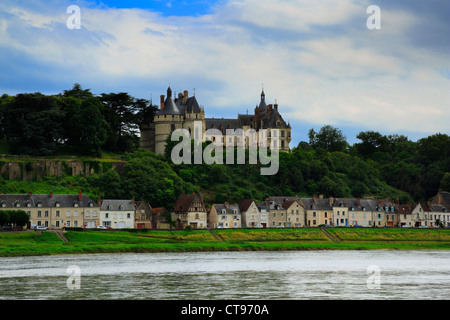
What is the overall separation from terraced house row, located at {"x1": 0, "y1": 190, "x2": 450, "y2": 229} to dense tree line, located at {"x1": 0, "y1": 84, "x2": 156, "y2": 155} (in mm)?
20353

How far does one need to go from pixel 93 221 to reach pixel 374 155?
80515 mm

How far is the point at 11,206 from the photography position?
88438mm

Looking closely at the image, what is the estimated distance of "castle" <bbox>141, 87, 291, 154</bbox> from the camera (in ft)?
416

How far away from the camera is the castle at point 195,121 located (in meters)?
127

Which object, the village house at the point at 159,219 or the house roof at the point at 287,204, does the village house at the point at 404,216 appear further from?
the village house at the point at 159,219

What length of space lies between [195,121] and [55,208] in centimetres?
4058

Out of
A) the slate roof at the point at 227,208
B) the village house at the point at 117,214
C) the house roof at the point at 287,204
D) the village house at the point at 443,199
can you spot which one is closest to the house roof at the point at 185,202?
the slate roof at the point at 227,208

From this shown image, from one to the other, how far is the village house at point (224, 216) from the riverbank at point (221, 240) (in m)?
10.8

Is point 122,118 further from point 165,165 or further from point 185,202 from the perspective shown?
point 185,202

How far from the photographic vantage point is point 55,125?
366 feet

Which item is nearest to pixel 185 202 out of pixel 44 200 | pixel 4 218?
pixel 44 200

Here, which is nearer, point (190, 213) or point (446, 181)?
point (190, 213)

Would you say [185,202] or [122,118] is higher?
[122,118]
